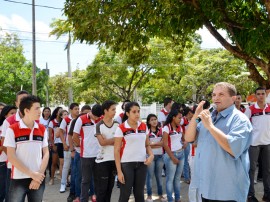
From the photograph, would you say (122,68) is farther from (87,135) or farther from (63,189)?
(87,135)

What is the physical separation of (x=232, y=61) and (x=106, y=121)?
20.2m

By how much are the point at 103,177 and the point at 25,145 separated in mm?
1702

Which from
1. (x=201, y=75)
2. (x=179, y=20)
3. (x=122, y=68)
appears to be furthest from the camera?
(x=201, y=75)

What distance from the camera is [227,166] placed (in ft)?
10.1

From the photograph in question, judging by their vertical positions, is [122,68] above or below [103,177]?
above

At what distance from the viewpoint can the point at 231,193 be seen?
3.07 m

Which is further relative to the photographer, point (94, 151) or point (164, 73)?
point (164, 73)

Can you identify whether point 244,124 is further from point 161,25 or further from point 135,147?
point 161,25

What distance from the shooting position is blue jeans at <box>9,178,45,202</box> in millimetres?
3758

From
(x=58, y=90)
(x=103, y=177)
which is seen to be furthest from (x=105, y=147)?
(x=58, y=90)

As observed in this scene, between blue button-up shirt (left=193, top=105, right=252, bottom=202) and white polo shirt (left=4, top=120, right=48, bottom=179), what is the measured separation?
6.27 ft

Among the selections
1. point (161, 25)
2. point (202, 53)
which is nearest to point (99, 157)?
point (161, 25)

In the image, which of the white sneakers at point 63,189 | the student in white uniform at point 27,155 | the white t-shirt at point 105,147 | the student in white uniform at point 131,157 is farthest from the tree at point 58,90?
the student in white uniform at point 27,155

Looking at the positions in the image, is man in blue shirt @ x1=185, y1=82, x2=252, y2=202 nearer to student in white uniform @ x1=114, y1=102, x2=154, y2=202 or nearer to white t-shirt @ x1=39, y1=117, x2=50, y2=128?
student in white uniform @ x1=114, y1=102, x2=154, y2=202
